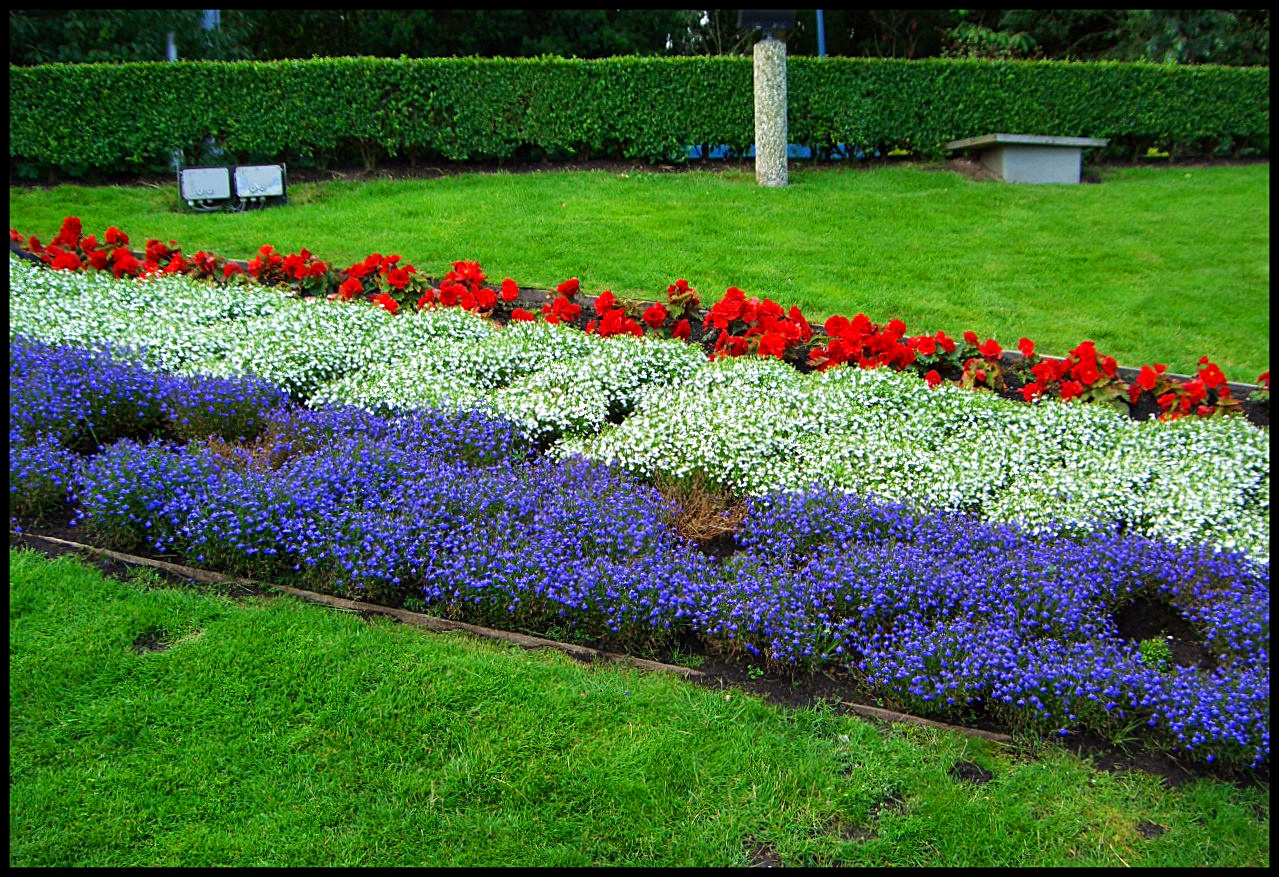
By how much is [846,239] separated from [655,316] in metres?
3.83

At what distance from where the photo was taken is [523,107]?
Answer: 504 inches

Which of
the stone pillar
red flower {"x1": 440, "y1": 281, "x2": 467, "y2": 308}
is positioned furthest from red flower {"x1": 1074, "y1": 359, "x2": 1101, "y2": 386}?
the stone pillar

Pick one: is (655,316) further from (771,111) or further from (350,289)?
(771,111)

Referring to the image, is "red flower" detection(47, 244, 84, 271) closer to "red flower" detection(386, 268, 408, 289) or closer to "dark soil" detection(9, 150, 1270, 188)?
"red flower" detection(386, 268, 408, 289)

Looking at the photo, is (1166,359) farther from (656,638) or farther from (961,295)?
(656,638)

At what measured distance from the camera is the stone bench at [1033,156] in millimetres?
12867

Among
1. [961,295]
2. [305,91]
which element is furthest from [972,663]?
[305,91]

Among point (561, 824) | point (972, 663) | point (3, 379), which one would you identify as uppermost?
point (3, 379)

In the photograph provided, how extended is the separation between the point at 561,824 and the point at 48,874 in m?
1.36

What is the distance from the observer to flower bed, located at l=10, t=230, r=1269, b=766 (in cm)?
345

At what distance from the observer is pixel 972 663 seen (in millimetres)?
3242

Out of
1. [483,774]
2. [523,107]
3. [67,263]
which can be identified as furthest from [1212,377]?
[523,107]

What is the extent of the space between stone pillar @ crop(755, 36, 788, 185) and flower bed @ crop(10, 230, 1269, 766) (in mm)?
6372

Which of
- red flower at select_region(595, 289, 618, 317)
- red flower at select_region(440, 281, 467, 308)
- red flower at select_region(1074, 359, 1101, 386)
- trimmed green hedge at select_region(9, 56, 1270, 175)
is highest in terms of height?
trimmed green hedge at select_region(9, 56, 1270, 175)
